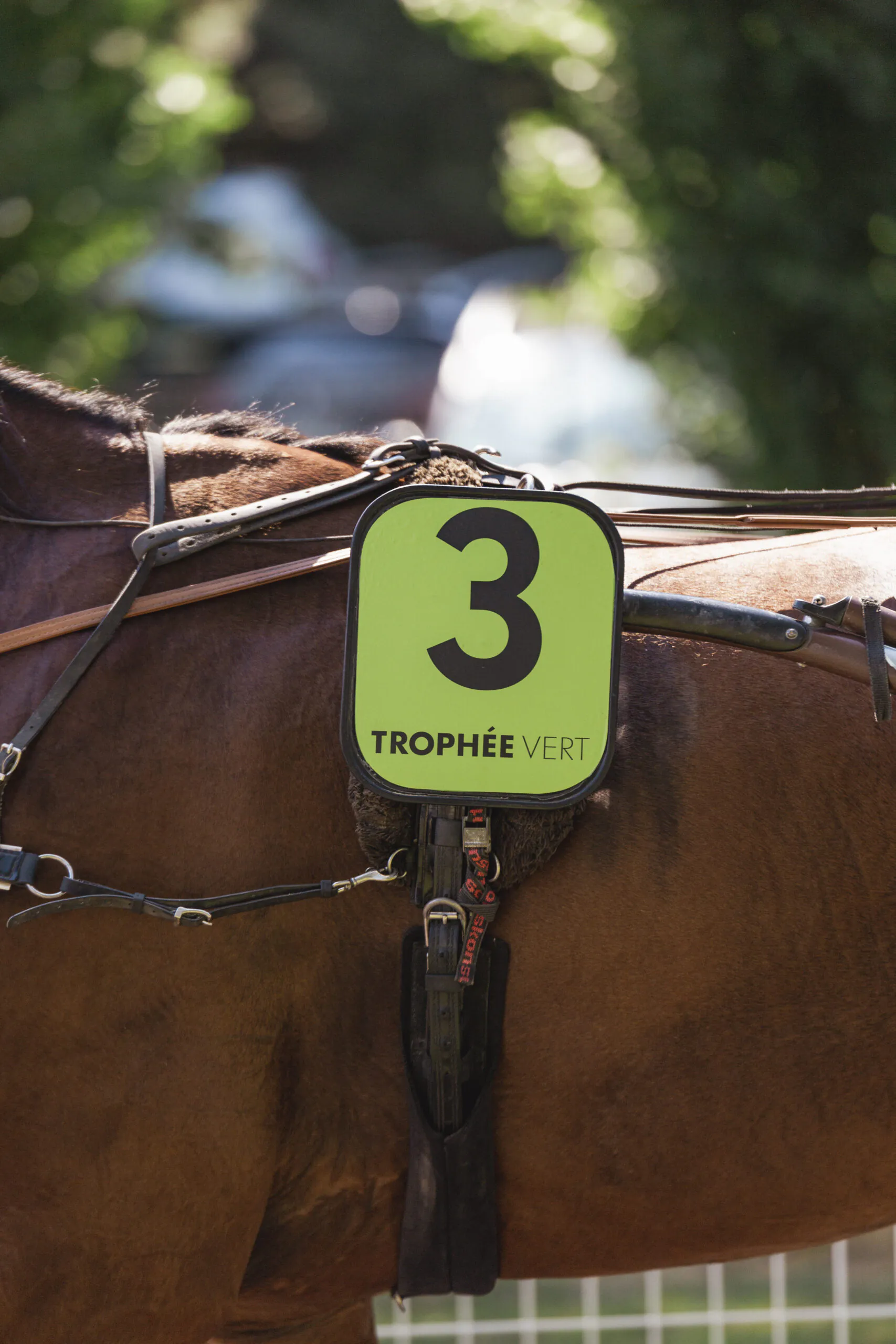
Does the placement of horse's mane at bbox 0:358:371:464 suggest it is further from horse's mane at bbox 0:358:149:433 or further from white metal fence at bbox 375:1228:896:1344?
white metal fence at bbox 375:1228:896:1344

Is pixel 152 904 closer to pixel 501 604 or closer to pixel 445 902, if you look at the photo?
pixel 445 902

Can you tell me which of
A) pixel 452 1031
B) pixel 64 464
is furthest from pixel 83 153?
pixel 452 1031

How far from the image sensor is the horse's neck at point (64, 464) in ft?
6.58

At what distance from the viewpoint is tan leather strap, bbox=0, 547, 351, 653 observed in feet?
6.19

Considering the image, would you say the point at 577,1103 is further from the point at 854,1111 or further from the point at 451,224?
the point at 451,224

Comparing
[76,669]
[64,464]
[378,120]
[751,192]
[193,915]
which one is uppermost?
[378,120]

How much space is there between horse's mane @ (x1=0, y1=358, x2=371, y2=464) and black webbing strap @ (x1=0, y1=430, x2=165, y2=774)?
35cm

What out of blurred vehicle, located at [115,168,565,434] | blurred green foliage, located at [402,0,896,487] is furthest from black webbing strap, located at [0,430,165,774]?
blurred vehicle, located at [115,168,565,434]

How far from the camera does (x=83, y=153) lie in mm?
6863

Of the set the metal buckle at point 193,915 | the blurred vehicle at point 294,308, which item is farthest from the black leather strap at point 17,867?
the blurred vehicle at point 294,308

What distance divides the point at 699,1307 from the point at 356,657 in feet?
10.7

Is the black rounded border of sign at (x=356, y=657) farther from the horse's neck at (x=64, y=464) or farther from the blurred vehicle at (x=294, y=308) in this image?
the blurred vehicle at (x=294, y=308)

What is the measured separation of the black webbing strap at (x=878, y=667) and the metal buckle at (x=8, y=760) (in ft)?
→ 3.94

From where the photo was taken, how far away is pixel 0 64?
6.30m
